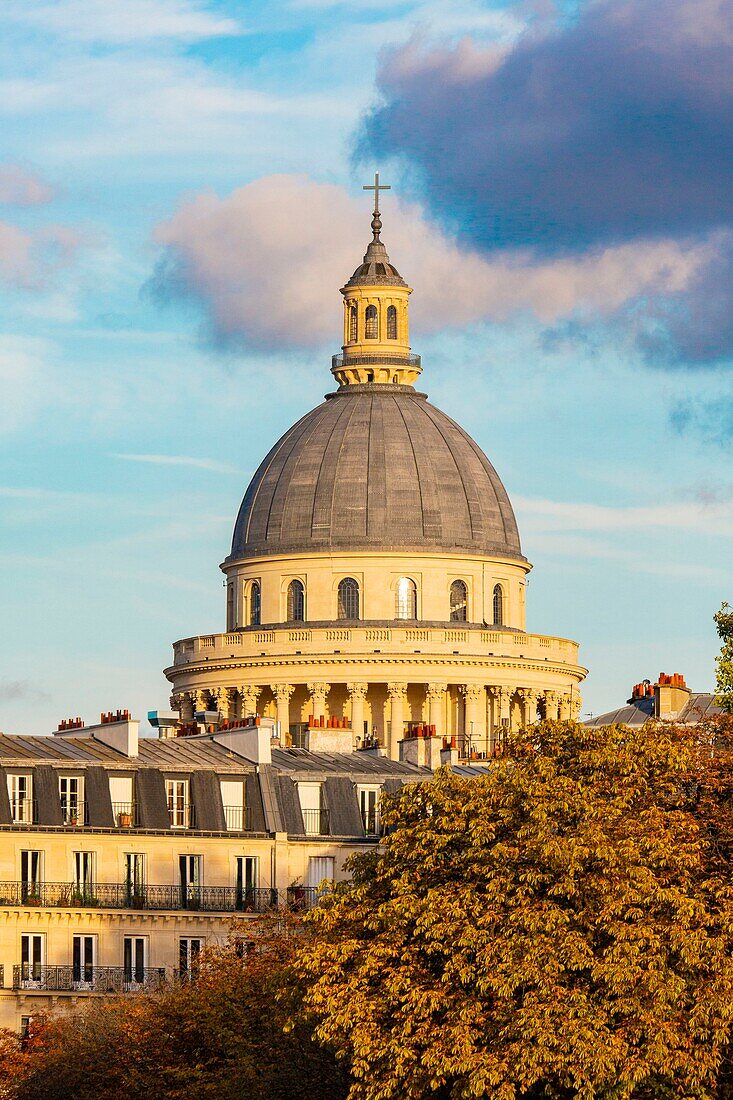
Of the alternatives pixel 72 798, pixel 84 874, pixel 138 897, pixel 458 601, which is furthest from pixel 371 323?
pixel 84 874

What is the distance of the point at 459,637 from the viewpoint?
163 m

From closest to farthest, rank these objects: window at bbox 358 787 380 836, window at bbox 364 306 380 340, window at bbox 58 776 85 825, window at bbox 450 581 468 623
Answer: window at bbox 58 776 85 825 → window at bbox 358 787 380 836 → window at bbox 450 581 468 623 → window at bbox 364 306 380 340

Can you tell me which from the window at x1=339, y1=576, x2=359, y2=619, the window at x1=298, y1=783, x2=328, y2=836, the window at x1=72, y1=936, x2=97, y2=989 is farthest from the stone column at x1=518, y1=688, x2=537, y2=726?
the window at x1=72, y1=936, x2=97, y2=989

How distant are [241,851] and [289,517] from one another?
2889 inches

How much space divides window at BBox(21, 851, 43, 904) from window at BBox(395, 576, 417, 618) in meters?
75.8

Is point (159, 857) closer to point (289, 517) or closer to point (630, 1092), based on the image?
point (630, 1092)

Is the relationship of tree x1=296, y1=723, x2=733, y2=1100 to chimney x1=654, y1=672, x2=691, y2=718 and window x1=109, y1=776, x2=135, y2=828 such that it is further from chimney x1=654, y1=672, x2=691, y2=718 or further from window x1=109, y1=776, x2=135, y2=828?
chimney x1=654, y1=672, x2=691, y2=718

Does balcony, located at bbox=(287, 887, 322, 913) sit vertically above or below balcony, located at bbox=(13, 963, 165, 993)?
above

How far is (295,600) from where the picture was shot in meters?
167

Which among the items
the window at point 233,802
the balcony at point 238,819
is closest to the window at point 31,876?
the window at point 233,802

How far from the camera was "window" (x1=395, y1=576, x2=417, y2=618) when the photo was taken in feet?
545

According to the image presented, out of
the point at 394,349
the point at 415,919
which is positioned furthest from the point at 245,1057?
the point at 394,349

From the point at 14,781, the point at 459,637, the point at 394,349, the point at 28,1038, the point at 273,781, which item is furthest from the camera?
the point at 394,349

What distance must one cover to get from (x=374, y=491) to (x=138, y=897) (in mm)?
77573
